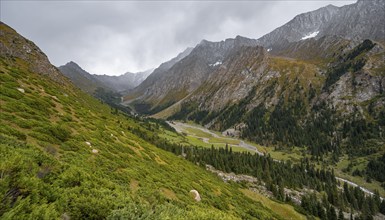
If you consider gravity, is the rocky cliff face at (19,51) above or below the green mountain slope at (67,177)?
above

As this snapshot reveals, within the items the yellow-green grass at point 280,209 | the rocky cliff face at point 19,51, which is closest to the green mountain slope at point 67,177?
the yellow-green grass at point 280,209

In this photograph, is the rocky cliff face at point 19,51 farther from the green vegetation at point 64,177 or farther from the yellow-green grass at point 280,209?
the yellow-green grass at point 280,209

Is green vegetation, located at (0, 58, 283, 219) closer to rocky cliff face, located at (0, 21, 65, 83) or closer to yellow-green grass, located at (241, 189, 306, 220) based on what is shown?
yellow-green grass, located at (241, 189, 306, 220)

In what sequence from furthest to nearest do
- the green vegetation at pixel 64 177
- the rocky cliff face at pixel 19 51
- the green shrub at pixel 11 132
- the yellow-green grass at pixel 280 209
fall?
1. the rocky cliff face at pixel 19 51
2. the yellow-green grass at pixel 280 209
3. the green shrub at pixel 11 132
4. the green vegetation at pixel 64 177

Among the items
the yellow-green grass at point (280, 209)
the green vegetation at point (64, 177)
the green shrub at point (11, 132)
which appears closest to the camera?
the green vegetation at point (64, 177)

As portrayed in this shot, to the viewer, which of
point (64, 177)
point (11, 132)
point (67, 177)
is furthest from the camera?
point (11, 132)

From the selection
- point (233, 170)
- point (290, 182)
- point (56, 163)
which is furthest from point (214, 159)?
point (56, 163)

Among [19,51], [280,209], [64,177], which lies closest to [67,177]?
[64,177]

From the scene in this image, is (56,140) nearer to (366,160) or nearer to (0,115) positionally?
(0,115)

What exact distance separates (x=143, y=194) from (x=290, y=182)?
346 feet

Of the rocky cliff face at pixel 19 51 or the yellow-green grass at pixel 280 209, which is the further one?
the rocky cliff face at pixel 19 51

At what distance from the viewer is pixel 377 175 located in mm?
130250

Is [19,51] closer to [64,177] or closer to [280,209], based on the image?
[64,177]

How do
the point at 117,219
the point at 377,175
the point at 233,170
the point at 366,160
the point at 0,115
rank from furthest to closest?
the point at 366,160
the point at 377,175
the point at 233,170
the point at 0,115
the point at 117,219
